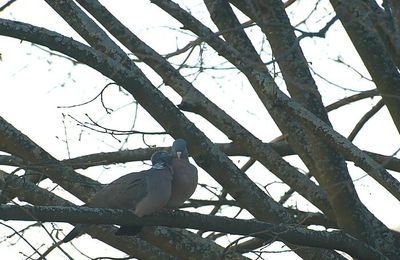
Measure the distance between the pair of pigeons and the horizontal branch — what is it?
13cm

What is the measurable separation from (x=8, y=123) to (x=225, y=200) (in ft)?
5.95

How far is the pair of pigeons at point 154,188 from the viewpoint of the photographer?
19.4 feet

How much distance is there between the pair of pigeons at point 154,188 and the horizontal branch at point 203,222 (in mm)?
132

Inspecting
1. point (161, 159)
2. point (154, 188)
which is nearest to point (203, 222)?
point (154, 188)

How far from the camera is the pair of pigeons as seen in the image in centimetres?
590

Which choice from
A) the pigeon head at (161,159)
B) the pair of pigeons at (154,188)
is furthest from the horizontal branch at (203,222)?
the pigeon head at (161,159)

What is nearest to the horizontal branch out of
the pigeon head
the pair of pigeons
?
the pair of pigeons

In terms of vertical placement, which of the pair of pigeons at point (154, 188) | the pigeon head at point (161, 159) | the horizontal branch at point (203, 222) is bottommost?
the horizontal branch at point (203, 222)

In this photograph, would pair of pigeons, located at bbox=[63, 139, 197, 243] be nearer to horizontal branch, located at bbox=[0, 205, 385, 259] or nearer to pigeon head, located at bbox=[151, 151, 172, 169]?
pigeon head, located at bbox=[151, 151, 172, 169]

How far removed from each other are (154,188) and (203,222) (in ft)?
2.12

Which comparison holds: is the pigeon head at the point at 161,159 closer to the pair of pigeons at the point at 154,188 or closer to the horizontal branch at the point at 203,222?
the pair of pigeons at the point at 154,188

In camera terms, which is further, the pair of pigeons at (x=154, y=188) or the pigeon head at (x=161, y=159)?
the pigeon head at (x=161, y=159)

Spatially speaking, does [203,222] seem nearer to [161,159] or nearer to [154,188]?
[154,188]

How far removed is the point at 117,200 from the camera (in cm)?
621
